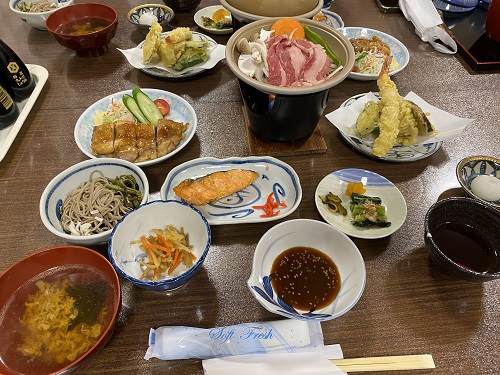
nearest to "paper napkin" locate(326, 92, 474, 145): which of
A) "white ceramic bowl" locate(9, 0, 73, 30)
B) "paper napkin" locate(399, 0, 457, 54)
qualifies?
"paper napkin" locate(399, 0, 457, 54)

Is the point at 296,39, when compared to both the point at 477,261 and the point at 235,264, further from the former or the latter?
the point at 477,261

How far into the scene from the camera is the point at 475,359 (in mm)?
1203

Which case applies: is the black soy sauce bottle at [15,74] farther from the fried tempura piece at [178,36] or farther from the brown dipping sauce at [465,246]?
the brown dipping sauce at [465,246]

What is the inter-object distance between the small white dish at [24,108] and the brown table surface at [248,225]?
0.06 m

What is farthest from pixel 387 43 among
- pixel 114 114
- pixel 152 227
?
pixel 152 227

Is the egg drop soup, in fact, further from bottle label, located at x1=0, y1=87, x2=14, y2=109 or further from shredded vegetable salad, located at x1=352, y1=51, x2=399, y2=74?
shredded vegetable salad, located at x1=352, y1=51, x2=399, y2=74

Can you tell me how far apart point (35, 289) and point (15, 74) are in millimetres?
1491

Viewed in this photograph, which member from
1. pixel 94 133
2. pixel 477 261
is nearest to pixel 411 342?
pixel 477 261

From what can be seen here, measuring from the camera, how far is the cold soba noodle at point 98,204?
146 cm

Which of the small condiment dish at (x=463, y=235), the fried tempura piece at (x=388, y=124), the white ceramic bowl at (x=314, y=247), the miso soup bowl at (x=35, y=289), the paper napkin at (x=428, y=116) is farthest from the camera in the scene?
the paper napkin at (x=428, y=116)

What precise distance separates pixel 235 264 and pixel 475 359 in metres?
0.92

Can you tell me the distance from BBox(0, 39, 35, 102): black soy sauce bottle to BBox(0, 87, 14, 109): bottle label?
0.56 feet

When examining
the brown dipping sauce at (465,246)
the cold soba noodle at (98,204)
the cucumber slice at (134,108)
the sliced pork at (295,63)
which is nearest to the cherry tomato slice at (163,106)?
the cucumber slice at (134,108)

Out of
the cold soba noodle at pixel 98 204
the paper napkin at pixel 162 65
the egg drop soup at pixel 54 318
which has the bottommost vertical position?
the egg drop soup at pixel 54 318
